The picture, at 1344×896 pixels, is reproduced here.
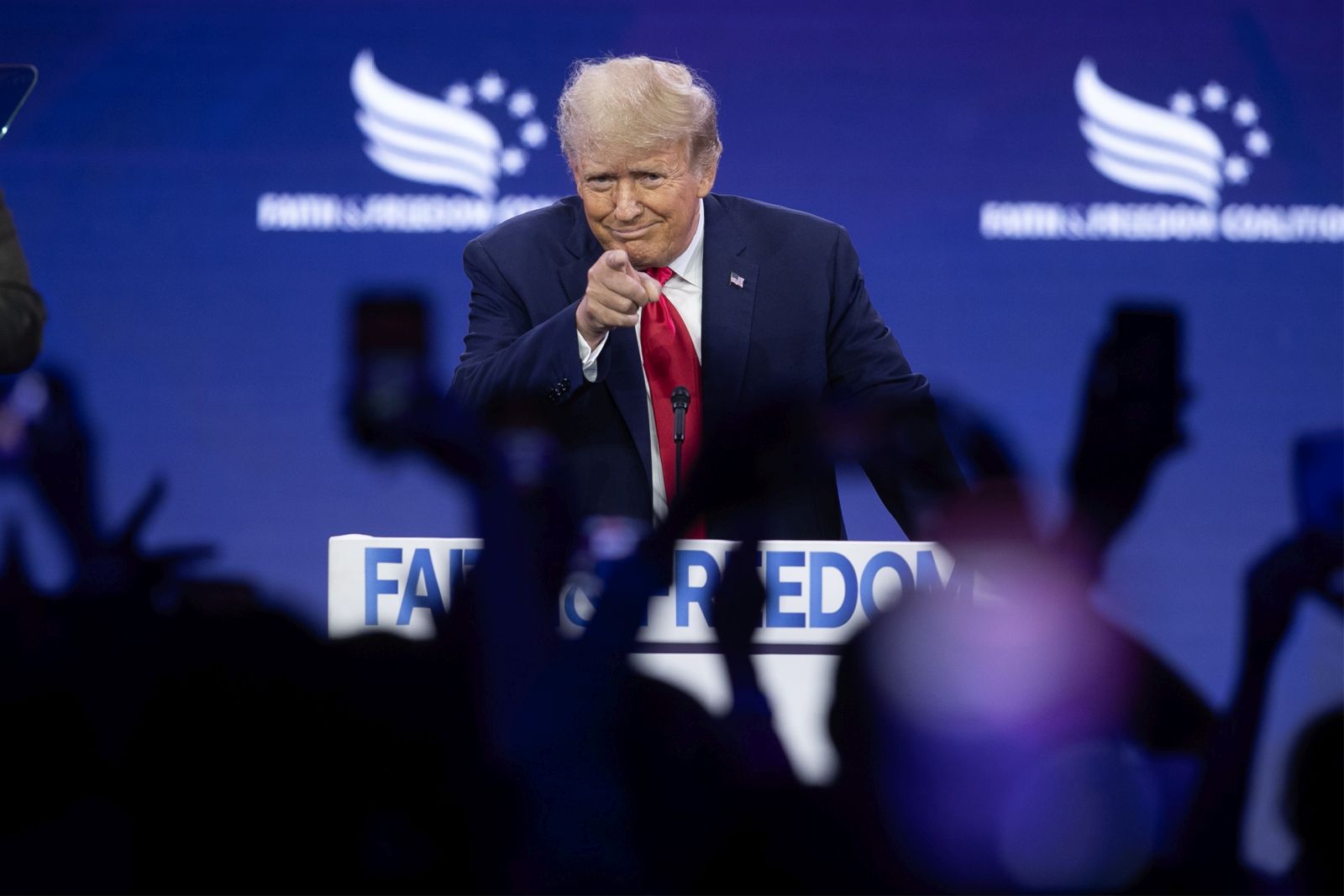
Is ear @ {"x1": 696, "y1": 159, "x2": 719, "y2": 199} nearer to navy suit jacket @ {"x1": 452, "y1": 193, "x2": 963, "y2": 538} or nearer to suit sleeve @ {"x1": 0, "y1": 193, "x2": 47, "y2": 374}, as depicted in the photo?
navy suit jacket @ {"x1": 452, "y1": 193, "x2": 963, "y2": 538}

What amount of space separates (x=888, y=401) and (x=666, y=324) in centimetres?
37

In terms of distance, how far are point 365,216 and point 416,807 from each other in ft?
4.32

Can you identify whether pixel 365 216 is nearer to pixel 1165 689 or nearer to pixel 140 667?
pixel 140 667

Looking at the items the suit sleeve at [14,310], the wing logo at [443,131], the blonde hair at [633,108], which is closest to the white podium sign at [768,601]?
the blonde hair at [633,108]

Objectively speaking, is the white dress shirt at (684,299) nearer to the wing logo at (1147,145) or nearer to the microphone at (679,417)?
the microphone at (679,417)

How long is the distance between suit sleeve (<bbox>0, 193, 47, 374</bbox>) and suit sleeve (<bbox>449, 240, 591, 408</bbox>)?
2.49 ft

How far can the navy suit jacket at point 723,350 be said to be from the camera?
189 centimetres

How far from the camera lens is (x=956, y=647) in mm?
1773

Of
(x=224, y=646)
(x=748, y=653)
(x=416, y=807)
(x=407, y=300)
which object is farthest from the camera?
(x=407, y=300)

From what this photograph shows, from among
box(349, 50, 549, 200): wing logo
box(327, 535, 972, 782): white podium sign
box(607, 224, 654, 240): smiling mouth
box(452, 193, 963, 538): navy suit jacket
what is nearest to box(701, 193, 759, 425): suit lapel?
box(452, 193, 963, 538): navy suit jacket

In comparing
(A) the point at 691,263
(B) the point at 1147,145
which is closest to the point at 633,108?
(A) the point at 691,263

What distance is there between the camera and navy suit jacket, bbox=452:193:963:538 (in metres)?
1.89

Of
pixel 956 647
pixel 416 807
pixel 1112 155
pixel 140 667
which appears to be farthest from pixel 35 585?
pixel 1112 155

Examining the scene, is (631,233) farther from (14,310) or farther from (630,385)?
(14,310)
